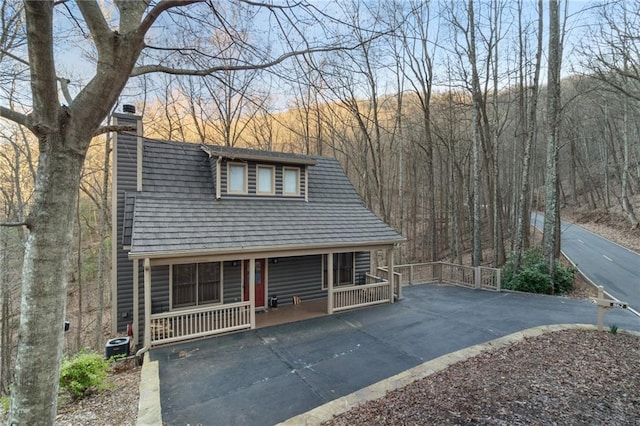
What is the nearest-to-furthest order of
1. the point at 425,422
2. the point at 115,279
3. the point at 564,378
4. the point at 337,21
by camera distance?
the point at 425,422 < the point at 337,21 < the point at 564,378 < the point at 115,279

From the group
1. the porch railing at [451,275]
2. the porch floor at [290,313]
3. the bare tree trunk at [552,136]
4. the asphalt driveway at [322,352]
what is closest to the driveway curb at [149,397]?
the asphalt driveway at [322,352]

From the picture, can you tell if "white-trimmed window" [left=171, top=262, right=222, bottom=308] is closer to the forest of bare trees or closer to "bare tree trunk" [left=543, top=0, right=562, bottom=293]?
the forest of bare trees

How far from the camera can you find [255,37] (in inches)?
165

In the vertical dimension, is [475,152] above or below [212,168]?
above

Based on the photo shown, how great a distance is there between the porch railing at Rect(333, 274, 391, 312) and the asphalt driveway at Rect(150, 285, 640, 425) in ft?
1.11

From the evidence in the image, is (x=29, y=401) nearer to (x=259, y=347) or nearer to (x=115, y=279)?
(x=259, y=347)

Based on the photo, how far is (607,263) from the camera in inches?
560

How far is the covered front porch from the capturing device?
696 cm

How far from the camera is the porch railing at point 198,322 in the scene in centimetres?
698

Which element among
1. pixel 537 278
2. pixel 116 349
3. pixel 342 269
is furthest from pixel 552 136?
pixel 116 349

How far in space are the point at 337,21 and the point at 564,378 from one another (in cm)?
604

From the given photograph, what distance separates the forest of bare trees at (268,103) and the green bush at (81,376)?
96 cm

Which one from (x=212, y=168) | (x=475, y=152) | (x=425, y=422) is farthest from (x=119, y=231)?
(x=475, y=152)

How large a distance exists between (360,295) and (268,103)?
6.36 meters
